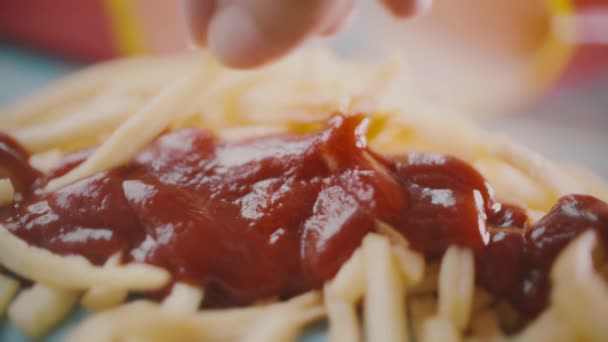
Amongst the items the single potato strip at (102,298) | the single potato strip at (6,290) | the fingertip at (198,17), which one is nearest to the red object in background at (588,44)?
the fingertip at (198,17)

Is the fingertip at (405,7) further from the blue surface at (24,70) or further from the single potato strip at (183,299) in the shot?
the blue surface at (24,70)

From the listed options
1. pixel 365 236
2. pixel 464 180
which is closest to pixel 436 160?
pixel 464 180

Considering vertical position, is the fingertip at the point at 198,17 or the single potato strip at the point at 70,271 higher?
the fingertip at the point at 198,17

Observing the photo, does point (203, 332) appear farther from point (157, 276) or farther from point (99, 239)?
point (99, 239)

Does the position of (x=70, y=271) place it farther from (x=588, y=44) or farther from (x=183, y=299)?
(x=588, y=44)

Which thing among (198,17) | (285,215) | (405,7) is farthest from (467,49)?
(198,17)

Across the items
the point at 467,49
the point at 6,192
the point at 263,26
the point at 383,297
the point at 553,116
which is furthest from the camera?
the point at 467,49
